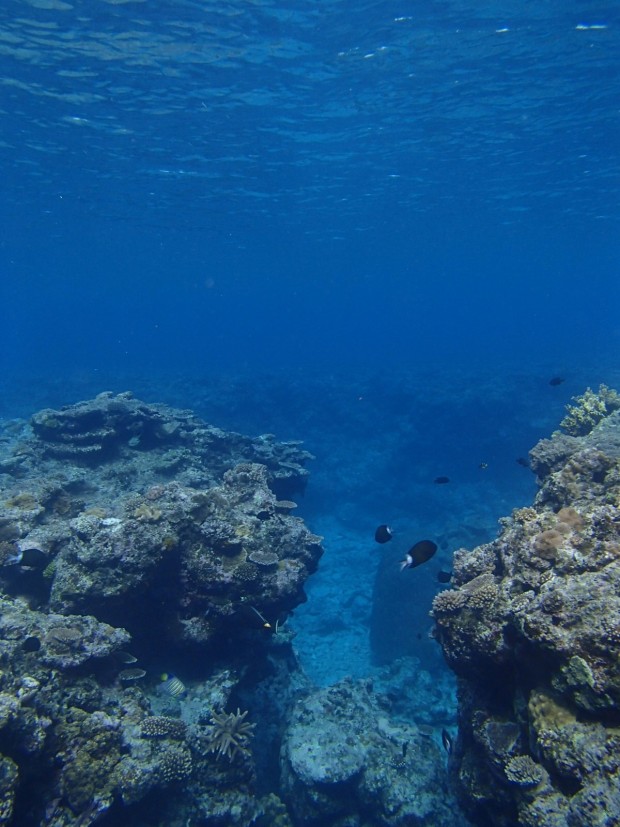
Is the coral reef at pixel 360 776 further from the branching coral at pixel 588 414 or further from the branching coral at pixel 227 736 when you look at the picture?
the branching coral at pixel 588 414

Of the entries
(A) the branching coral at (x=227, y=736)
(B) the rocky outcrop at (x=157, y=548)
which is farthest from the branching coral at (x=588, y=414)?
(A) the branching coral at (x=227, y=736)

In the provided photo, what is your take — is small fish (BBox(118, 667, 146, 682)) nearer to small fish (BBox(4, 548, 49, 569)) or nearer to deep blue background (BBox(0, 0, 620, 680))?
small fish (BBox(4, 548, 49, 569))

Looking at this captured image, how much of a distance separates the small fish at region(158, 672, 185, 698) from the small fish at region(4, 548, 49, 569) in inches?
118

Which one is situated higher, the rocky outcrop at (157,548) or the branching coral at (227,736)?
the rocky outcrop at (157,548)

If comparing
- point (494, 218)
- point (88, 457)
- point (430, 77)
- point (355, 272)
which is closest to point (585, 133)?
point (430, 77)

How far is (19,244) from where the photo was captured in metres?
61.1

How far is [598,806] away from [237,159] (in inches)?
1273

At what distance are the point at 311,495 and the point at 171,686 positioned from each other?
16.6m

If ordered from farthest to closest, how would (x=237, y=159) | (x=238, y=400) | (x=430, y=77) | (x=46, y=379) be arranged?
1. (x=46, y=379)
2. (x=238, y=400)
3. (x=237, y=159)
4. (x=430, y=77)

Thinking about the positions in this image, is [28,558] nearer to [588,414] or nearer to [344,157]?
[588,414]

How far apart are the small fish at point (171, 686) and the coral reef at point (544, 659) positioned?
14.7 ft

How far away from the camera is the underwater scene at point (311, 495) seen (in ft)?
18.1

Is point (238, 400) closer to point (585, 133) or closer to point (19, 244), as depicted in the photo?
point (585, 133)

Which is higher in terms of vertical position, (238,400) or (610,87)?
(610,87)
